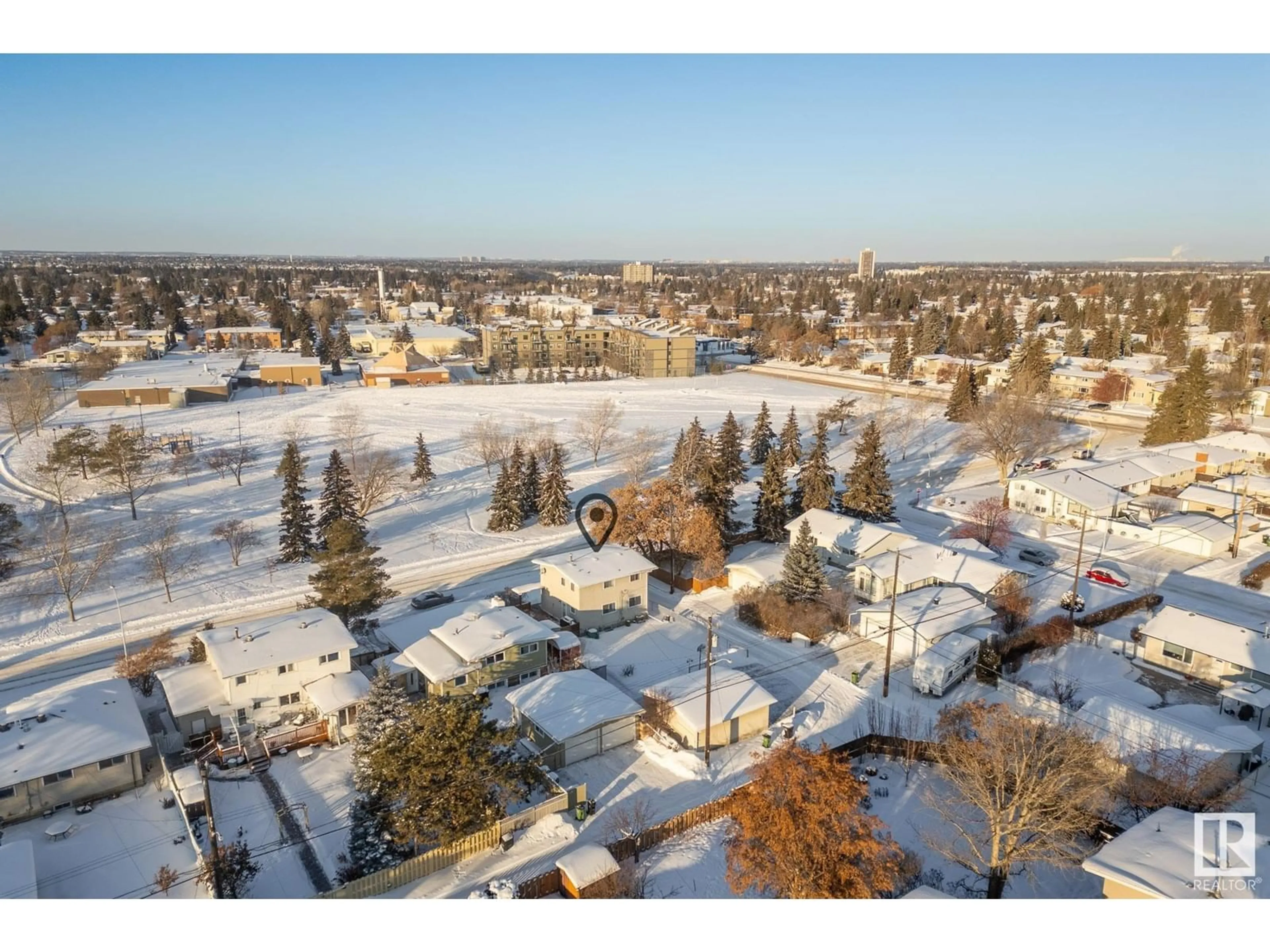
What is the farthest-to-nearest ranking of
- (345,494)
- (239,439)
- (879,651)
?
(239,439) < (345,494) < (879,651)

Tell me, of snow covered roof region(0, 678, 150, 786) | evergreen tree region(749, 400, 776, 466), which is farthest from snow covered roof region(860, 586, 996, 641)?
evergreen tree region(749, 400, 776, 466)

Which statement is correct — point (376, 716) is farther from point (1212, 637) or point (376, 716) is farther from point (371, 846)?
point (1212, 637)

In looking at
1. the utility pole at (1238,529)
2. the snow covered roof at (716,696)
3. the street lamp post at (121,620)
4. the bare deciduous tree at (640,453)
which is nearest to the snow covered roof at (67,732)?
the street lamp post at (121,620)

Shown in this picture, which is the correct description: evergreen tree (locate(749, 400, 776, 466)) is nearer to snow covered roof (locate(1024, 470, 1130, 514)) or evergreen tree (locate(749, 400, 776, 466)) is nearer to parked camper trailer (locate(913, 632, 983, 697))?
snow covered roof (locate(1024, 470, 1130, 514))

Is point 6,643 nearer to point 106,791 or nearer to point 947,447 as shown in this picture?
point 106,791

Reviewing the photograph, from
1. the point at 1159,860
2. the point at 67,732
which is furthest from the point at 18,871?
the point at 1159,860

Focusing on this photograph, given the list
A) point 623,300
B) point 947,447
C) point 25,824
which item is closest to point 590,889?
point 25,824

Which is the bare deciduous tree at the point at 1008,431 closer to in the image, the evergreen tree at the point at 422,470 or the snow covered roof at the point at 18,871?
the evergreen tree at the point at 422,470
